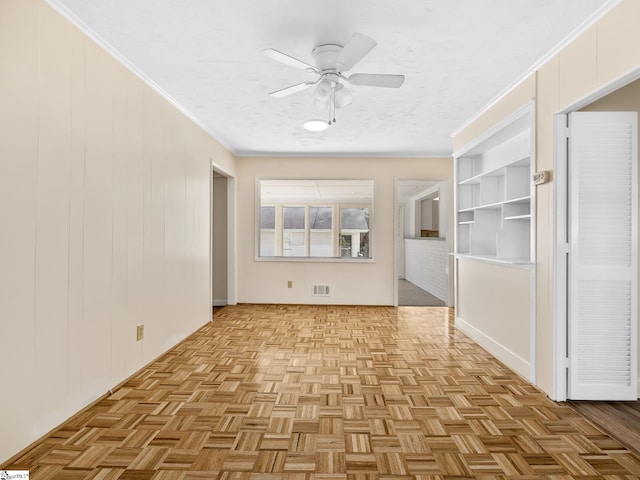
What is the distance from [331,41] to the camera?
2.46 m

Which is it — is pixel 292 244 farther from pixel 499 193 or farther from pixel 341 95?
pixel 341 95

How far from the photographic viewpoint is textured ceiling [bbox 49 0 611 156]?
6.97ft

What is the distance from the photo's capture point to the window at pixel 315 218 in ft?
20.5

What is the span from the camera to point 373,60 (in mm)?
2760

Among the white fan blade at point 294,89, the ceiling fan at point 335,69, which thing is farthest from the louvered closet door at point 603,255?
the white fan blade at point 294,89

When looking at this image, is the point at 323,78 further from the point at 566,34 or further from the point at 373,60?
the point at 566,34

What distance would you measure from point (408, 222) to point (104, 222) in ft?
32.8

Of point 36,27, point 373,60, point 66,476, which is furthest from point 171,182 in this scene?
point 66,476

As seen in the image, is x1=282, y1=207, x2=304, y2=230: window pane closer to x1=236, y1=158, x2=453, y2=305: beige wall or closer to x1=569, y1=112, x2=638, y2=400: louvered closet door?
x1=236, y1=158, x2=453, y2=305: beige wall

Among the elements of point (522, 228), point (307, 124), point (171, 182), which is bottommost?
point (522, 228)

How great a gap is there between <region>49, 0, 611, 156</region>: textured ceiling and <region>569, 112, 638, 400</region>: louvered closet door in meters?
0.72

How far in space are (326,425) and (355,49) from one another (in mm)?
2129

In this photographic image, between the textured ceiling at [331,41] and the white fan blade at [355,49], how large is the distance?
21 cm

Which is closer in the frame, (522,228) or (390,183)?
(522,228)
